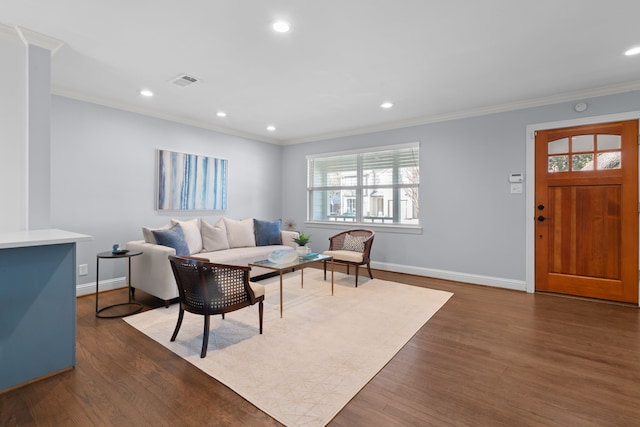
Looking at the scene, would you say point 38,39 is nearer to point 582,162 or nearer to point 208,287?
point 208,287

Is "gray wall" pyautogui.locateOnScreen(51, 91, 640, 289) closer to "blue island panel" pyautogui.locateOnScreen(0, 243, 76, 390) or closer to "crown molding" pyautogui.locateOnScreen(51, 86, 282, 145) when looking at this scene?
"crown molding" pyautogui.locateOnScreen(51, 86, 282, 145)

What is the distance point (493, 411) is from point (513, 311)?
1.97m

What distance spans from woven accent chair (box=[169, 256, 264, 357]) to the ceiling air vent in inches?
79.0

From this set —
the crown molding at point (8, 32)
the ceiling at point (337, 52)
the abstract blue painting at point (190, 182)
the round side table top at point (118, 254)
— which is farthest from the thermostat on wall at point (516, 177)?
the crown molding at point (8, 32)

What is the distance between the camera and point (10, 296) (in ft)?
6.34

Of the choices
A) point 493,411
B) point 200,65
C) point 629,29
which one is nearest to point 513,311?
point 493,411

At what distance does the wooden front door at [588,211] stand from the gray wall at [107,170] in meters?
4.97

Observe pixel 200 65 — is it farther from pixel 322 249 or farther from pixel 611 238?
pixel 611 238

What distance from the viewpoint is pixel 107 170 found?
404cm

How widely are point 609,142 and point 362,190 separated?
3355mm

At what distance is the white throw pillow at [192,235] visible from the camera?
412cm

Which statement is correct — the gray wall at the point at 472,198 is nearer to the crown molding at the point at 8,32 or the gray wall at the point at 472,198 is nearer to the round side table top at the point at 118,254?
the round side table top at the point at 118,254

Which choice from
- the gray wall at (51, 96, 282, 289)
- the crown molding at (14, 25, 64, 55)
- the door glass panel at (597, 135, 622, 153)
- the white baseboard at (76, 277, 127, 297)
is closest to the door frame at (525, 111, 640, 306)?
the door glass panel at (597, 135, 622, 153)

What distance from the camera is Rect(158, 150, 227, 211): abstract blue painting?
459 cm
